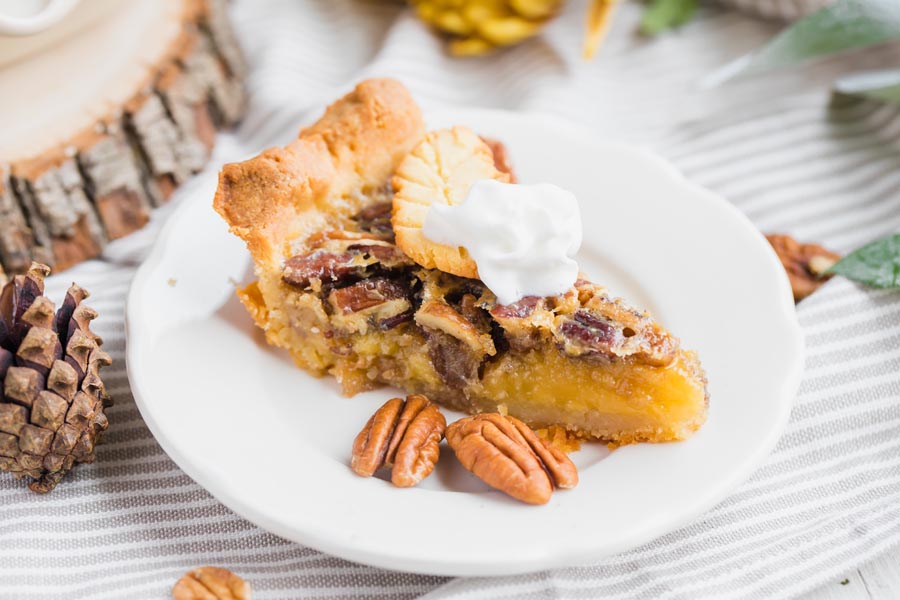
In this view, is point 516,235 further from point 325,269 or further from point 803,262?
point 803,262

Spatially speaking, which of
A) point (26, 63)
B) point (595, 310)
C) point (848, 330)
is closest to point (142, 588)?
point (595, 310)


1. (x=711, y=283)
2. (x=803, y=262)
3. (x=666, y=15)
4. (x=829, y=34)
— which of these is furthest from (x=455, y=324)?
(x=666, y=15)

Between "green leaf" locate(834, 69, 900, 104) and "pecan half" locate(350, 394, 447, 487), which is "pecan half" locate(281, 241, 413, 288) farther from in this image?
"green leaf" locate(834, 69, 900, 104)

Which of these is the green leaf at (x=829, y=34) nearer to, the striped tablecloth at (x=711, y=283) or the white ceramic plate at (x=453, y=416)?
the striped tablecloth at (x=711, y=283)

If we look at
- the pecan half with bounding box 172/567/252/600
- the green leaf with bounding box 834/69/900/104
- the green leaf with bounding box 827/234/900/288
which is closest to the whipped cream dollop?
the pecan half with bounding box 172/567/252/600

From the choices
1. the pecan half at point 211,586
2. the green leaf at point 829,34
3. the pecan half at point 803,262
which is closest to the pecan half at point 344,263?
the pecan half at point 211,586
